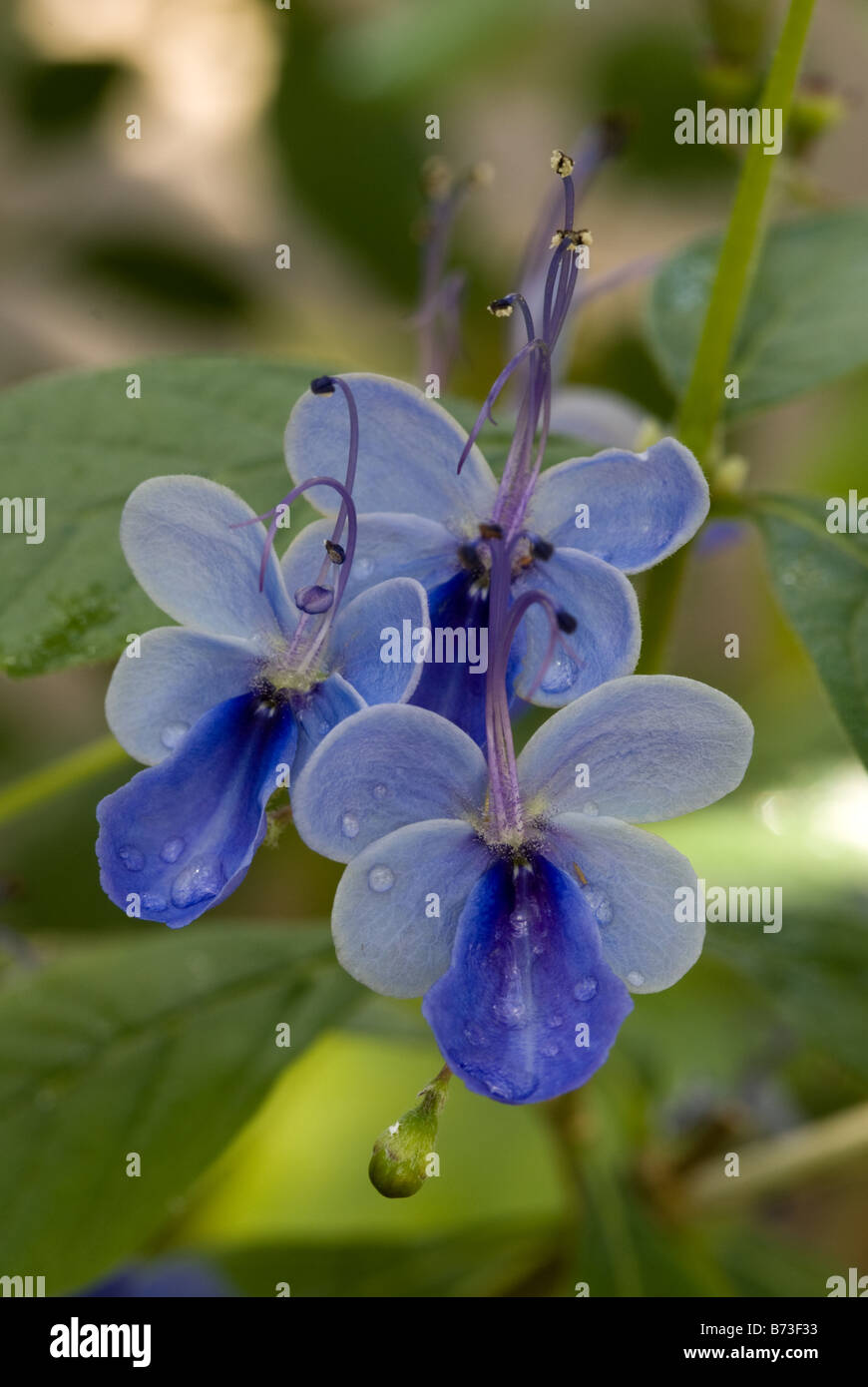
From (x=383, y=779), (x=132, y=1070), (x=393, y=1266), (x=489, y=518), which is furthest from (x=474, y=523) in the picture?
(x=393, y=1266)

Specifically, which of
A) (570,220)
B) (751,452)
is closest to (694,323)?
(570,220)

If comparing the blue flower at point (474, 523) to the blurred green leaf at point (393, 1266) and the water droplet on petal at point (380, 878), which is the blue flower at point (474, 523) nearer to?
Result: the water droplet on petal at point (380, 878)

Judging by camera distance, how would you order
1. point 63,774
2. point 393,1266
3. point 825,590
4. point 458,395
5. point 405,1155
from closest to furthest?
point 405,1155 < point 825,590 < point 63,774 < point 393,1266 < point 458,395

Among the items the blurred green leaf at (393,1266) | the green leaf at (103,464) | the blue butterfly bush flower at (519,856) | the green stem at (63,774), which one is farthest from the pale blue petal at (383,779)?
the blurred green leaf at (393,1266)

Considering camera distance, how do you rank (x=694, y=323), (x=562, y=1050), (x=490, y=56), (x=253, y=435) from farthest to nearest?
1. (x=490, y=56)
2. (x=694, y=323)
3. (x=253, y=435)
4. (x=562, y=1050)

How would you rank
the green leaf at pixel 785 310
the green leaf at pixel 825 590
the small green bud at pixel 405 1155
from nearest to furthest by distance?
1. the small green bud at pixel 405 1155
2. the green leaf at pixel 825 590
3. the green leaf at pixel 785 310

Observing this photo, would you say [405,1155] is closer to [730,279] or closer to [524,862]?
[524,862]

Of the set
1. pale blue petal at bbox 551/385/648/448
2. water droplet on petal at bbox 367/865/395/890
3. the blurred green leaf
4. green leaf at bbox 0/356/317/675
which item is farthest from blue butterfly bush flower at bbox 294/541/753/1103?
the blurred green leaf

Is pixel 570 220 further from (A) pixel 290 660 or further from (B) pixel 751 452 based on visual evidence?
(B) pixel 751 452
